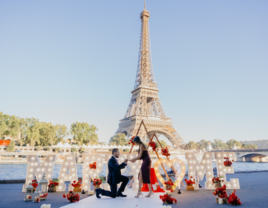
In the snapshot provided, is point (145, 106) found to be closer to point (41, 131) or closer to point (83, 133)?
point (83, 133)

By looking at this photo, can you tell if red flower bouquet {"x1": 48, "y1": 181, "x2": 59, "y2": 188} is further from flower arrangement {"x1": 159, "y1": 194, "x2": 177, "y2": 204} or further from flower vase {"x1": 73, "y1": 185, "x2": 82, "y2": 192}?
flower arrangement {"x1": 159, "y1": 194, "x2": 177, "y2": 204}

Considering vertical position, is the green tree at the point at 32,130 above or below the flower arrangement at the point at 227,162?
above

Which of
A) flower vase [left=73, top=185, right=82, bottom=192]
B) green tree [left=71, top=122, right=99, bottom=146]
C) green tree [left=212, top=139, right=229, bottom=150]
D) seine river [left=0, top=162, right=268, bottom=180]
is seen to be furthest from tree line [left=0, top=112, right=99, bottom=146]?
green tree [left=212, top=139, right=229, bottom=150]

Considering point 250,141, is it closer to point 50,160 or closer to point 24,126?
point 24,126

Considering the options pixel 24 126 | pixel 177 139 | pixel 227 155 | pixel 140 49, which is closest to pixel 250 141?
pixel 177 139

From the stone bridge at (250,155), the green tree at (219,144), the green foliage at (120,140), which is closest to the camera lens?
the stone bridge at (250,155)

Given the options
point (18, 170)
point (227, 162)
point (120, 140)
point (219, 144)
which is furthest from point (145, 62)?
point (219, 144)

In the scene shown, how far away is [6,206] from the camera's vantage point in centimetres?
517

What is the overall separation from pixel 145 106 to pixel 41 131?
1114 inches

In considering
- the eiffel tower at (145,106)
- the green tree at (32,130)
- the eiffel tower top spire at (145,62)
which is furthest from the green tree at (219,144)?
the green tree at (32,130)

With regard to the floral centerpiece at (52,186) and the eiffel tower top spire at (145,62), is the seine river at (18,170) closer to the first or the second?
the floral centerpiece at (52,186)

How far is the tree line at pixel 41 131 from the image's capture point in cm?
4666

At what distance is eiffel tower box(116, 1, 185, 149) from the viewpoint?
47625 mm

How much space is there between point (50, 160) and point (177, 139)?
44.4 meters
